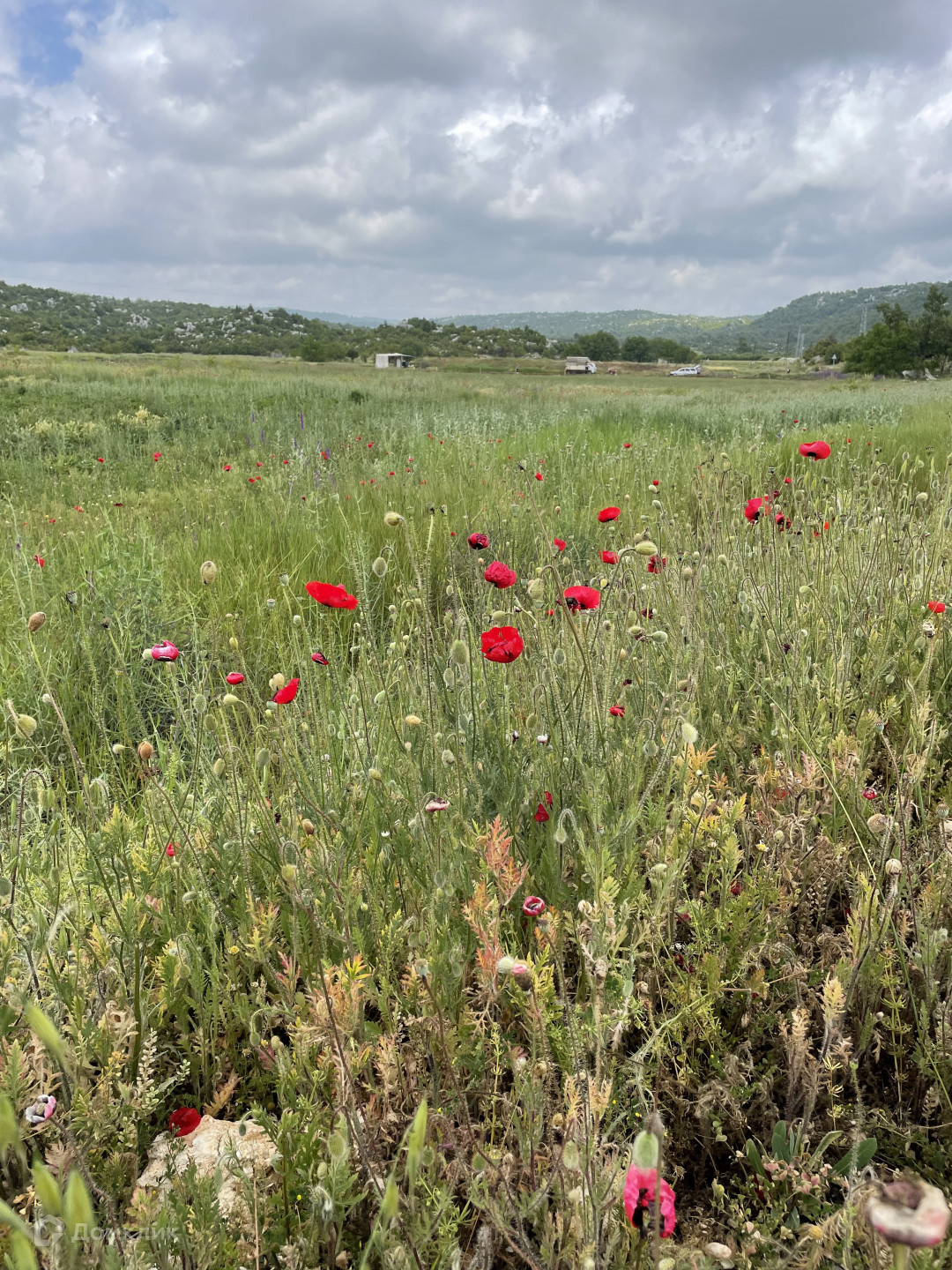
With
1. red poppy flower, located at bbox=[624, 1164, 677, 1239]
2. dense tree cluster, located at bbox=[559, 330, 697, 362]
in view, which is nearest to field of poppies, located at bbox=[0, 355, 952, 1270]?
red poppy flower, located at bbox=[624, 1164, 677, 1239]

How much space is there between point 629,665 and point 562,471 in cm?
401

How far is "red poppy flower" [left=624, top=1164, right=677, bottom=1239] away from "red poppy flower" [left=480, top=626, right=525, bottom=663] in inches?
35.7

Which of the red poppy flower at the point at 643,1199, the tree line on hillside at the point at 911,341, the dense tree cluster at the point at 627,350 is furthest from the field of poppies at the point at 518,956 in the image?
the dense tree cluster at the point at 627,350

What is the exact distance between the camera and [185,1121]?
1109mm

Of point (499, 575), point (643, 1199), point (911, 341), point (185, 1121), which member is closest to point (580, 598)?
point (499, 575)

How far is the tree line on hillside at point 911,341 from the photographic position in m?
55.2

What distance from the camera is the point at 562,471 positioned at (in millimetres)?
6137

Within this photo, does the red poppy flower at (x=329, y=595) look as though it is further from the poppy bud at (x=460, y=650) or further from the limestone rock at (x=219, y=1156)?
the limestone rock at (x=219, y=1156)

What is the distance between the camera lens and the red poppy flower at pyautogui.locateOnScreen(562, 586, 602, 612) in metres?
1.52

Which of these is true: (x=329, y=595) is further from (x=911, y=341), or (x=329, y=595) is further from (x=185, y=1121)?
(x=911, y=341)

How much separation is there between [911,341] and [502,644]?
67.6 m

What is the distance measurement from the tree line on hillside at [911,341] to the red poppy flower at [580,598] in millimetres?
66972

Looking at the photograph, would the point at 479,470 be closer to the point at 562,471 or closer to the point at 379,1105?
the point at 562,471

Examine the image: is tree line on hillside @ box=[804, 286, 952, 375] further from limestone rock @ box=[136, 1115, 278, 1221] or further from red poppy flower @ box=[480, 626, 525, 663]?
limestone rock @ box=[136, 1115, 278, 1221]
